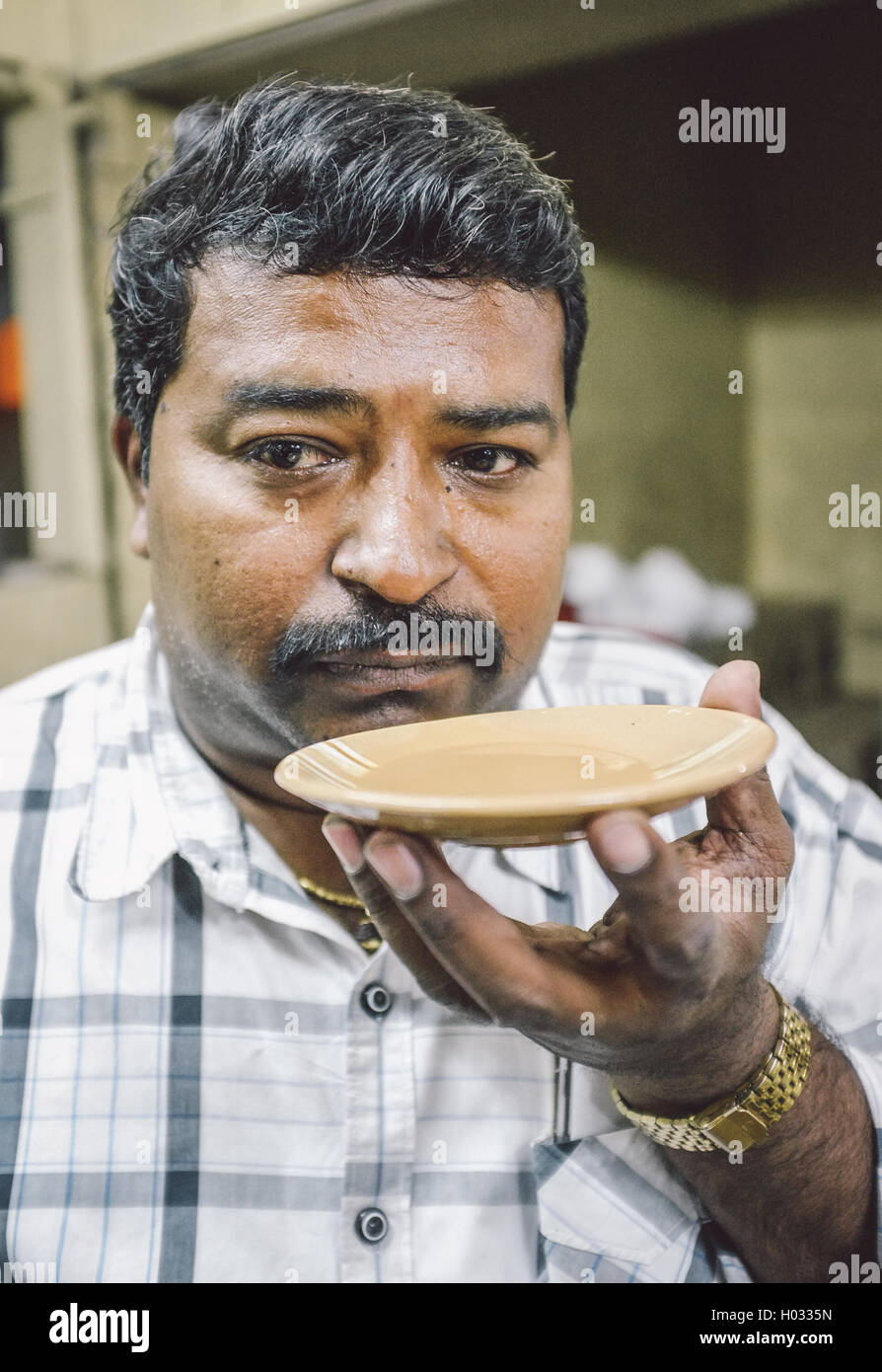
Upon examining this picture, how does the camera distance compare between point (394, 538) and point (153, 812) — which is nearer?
point (394, 538)

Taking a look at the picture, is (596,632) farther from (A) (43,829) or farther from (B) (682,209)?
(A) (43,829)

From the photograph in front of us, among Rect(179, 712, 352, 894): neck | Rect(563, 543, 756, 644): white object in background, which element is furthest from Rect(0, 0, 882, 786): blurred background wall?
Rect(179, 712, 352, 894): neck

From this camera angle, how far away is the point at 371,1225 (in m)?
1.11

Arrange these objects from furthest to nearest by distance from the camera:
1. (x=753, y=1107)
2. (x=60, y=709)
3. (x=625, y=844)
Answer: (x=60, y=709)
(x=753, y=1107)
(x=625, y=844)

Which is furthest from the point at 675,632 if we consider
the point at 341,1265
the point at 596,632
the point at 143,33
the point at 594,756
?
the point at 143,33

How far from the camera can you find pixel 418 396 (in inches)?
41.0

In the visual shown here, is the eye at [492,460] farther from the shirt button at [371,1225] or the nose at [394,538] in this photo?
the shirt button at [371,1225]

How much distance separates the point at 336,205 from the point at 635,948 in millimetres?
767

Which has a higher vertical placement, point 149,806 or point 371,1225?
point 149,806

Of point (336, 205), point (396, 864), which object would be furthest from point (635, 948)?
point (336, 205)

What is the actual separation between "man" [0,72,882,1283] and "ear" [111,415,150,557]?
1 cm

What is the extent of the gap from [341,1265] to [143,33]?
145 centimetres

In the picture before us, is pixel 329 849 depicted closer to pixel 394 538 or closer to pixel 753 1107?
pixel 394 538

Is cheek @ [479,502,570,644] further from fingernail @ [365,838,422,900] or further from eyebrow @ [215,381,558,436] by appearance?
fingernail @ [365,838,422,900]
